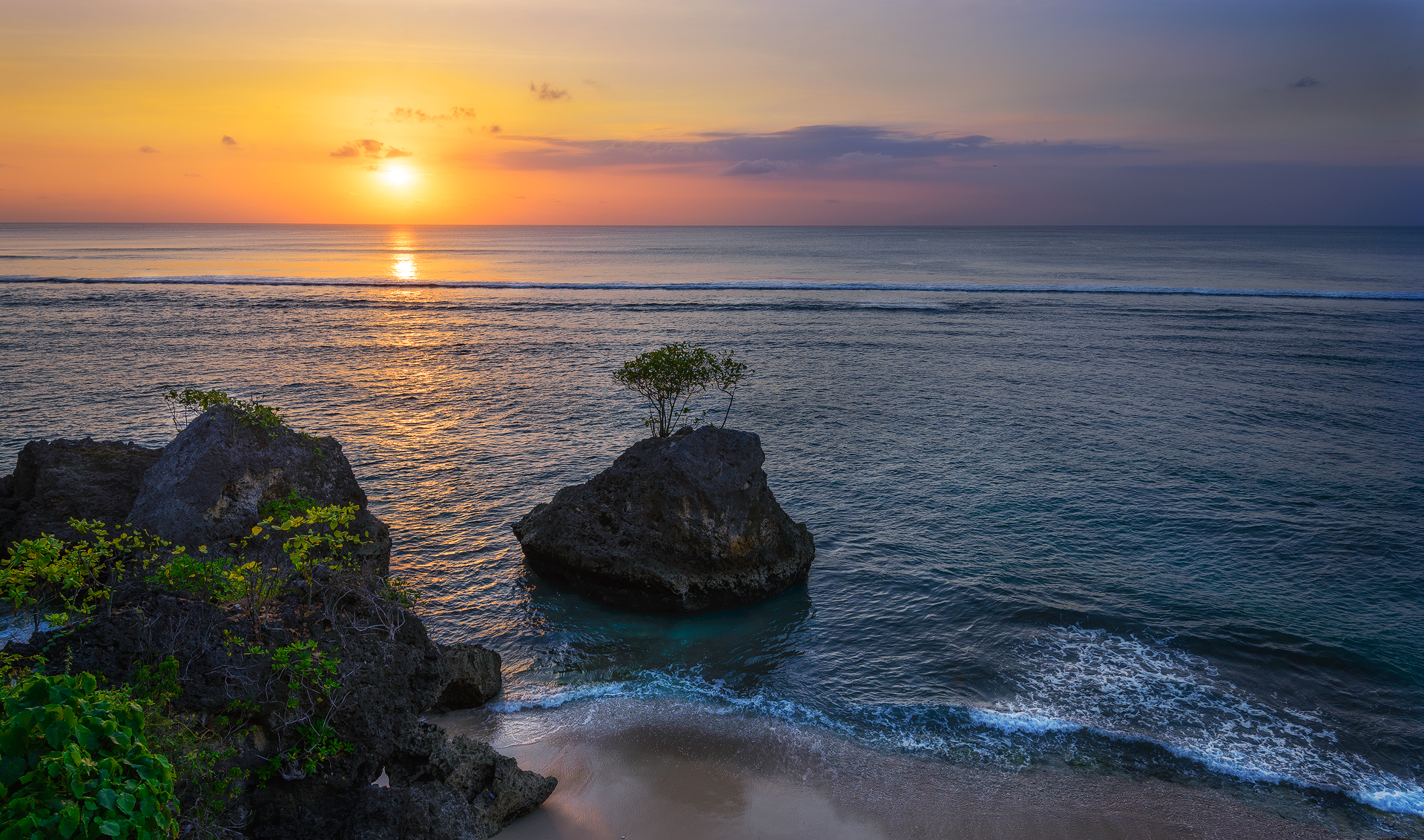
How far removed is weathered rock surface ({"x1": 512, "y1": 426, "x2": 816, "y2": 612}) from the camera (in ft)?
67.5

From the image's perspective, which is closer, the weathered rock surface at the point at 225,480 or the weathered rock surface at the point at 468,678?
the weathered rock surface at the point at 225,480

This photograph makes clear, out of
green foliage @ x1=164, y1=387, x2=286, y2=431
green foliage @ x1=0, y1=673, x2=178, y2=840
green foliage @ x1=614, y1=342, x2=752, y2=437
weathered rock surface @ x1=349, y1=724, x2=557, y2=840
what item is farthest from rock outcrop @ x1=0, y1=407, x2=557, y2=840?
green foliage @ x1=614, y1=342, x2=752, y2=437

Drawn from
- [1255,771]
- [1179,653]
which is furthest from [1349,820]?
[1179,653]

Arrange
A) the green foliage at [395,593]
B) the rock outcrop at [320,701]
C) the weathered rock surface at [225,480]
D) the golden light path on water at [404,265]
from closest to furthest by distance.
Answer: the rock outcrop at [320,701], the green foliage at [395,593], the weathered rock surface at [225,480], the golden light path on water at [404,265]

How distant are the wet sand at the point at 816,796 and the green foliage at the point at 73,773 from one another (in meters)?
7.80

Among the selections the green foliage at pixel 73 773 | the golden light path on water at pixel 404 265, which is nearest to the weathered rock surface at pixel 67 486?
the green foliage at pixel 73 773

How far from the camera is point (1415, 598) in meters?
21.0

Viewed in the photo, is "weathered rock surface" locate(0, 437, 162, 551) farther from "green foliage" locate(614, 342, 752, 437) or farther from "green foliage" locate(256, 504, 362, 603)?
"green foliage" locate(614, 342, 752, 437)

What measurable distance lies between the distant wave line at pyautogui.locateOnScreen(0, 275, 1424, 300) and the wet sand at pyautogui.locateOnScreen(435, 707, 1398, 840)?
80.3 meters

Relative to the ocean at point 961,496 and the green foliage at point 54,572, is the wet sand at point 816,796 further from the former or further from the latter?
the green foliage at point 54,572

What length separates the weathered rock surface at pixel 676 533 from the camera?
67.5 feet

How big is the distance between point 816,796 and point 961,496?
16592mm

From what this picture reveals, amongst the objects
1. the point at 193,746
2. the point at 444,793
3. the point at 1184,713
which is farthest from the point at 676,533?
the point at 193,746

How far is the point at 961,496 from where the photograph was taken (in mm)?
28078
